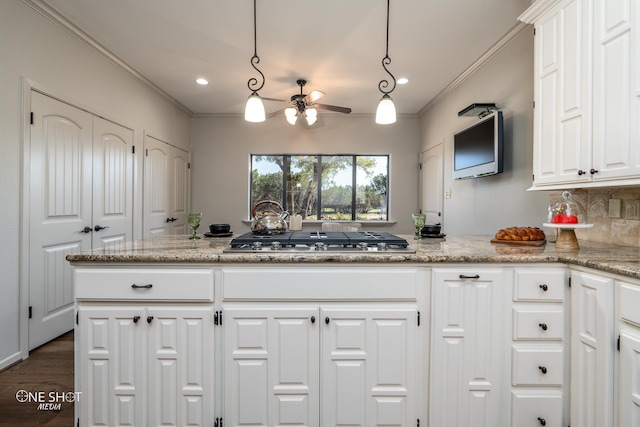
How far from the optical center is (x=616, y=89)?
4.61 feet

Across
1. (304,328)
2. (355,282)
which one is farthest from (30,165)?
(355,282)

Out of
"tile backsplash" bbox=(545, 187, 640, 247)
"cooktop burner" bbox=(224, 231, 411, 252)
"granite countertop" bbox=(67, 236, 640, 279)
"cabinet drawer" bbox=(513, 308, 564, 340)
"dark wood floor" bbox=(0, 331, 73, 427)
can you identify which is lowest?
"dark wood floor" bbox=(0, 331, 73, 427)

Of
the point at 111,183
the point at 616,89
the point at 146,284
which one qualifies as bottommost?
the point at 146,284

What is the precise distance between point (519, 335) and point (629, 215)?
1.00m

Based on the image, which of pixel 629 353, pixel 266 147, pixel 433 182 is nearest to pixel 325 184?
pixel 266 147

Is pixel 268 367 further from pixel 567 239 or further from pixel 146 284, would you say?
pixel 567 239

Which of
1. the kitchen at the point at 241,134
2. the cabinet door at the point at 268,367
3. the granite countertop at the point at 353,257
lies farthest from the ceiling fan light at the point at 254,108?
the kitchen at the point at 241,134

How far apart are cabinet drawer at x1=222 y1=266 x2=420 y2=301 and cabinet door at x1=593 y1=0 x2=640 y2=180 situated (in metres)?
1.08

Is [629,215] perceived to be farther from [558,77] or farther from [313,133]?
[313,133]

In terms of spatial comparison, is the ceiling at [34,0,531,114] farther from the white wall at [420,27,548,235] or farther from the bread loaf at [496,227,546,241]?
the bread loaf at [496,227,546,241]

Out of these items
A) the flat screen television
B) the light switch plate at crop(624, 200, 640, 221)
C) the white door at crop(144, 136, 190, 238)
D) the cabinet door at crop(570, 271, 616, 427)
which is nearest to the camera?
the cabinet door at crop(570, 271, 616, 427)

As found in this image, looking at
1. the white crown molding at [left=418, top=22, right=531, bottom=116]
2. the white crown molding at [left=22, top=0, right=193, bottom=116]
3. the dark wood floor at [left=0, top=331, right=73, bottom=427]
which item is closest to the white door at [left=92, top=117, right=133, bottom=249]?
the white crown molding at [left=22, top=0, right=193, bottom=116]

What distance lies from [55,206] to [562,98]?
11.9ft

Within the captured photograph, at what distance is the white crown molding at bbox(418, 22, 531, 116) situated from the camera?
260cm
